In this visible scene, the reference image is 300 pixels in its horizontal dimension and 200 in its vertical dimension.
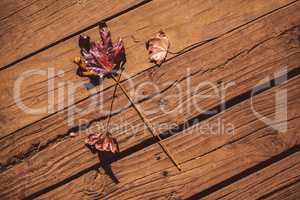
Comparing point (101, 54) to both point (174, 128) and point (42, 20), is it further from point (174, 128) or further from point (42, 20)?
point (174, 128)

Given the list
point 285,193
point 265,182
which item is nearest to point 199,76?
point 265,182

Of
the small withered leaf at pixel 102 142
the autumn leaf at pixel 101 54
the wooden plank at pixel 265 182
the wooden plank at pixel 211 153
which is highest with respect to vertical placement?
the autumn leaf at pixel 101 54

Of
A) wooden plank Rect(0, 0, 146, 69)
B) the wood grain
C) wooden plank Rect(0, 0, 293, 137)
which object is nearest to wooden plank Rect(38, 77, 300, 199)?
the wood grain

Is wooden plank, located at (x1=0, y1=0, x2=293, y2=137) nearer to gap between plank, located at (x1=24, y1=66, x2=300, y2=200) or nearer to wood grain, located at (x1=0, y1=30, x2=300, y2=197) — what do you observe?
wood grain, located at (x1=0, y1=30, x2=300, y2=197)

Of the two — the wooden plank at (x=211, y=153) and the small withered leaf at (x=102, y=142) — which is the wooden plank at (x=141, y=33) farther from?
the wooden plank at (x=211, y=153)

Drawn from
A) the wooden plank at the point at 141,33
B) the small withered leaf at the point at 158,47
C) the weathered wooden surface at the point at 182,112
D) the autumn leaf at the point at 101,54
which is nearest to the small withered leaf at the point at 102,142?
the weathered wooden surface at the point at 182,112

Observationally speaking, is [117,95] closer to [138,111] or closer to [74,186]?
[138,111]

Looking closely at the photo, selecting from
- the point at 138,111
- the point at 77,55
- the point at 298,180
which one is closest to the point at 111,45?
the point at 77,55

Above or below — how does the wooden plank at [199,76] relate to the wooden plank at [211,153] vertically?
above

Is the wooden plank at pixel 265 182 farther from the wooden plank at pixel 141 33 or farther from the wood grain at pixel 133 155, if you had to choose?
the wooden plank at pixel 141 33
